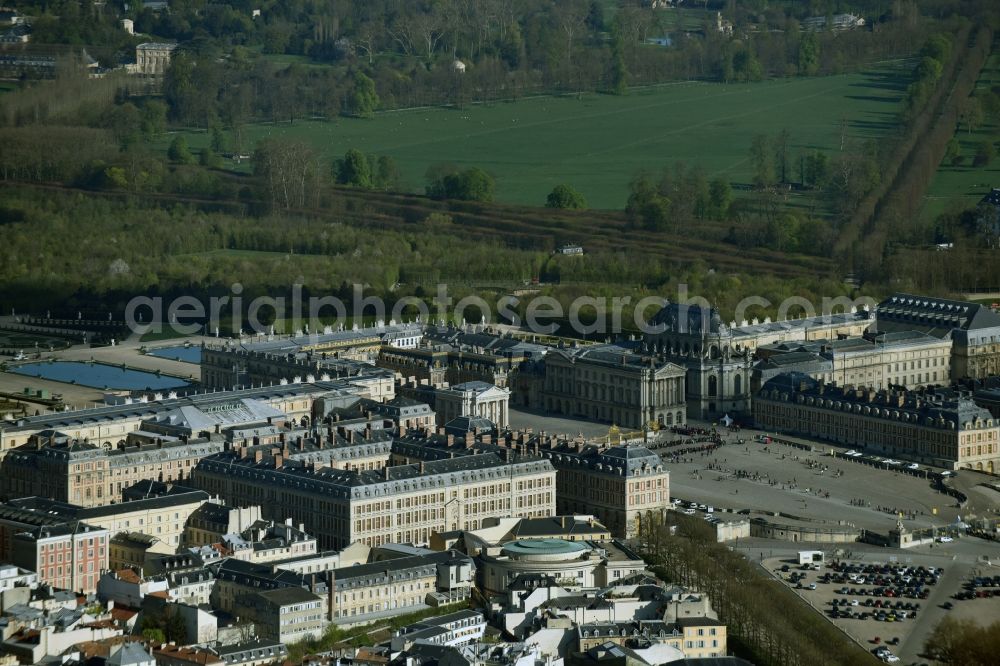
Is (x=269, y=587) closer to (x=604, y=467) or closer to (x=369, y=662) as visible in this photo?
(x=369, y=662)

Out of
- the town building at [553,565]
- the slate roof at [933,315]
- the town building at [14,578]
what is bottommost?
the town building at [553,565]

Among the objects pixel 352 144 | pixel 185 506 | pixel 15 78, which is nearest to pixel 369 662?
pixel 185 506

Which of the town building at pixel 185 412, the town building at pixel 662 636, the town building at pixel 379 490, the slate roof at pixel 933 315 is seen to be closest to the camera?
the town building at pixel 662 636

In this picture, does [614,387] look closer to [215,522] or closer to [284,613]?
[215,522]

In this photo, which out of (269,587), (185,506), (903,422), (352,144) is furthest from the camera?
(352,144)

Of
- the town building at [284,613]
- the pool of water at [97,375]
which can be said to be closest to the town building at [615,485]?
the town building at [284,613]

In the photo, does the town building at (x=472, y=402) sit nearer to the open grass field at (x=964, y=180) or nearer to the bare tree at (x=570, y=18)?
the open grass field at (x=964, y=180)
